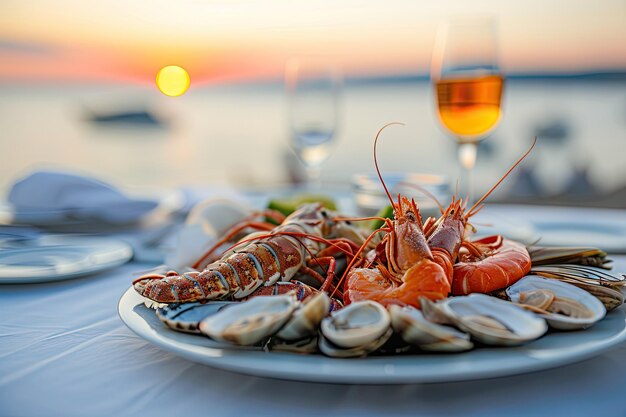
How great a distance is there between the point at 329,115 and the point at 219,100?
11397mm

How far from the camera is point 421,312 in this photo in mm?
620

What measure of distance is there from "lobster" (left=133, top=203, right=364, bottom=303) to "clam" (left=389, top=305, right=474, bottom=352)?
29cm

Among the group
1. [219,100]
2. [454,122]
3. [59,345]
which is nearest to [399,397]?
[59,345]

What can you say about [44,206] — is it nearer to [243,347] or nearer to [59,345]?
[59,345]

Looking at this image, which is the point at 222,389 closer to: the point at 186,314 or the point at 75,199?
the point at 186,314

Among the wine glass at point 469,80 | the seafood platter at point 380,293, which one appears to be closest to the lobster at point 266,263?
the seafood platter at point 380,293

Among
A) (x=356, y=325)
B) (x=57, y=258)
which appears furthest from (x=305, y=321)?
(x=57, y=258)

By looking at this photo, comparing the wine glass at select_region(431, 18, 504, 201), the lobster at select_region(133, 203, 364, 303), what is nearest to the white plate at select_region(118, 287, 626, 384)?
the lobster at select_region(133, 203, 364, 303)

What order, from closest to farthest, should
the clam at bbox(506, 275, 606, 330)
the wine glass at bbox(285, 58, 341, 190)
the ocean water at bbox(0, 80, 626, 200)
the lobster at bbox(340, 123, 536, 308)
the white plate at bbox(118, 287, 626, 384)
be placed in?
the white plate at bbox(118, 287, 626, 384)
the clam at bbox(506, 275, 606, 330)
the lobster at bbox(340, 123, 536, 308)
the wine glass at bbox(285, 58, 341, 190)
the ocean water at bbox(0, 80, 626, 200)

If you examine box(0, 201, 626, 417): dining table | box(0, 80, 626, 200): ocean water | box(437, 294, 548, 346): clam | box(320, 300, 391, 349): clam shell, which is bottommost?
box(0, 80, 626, 200): ocean water

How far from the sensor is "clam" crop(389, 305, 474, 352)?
0.56 m

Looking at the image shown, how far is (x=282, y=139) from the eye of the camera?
7828 millimetres

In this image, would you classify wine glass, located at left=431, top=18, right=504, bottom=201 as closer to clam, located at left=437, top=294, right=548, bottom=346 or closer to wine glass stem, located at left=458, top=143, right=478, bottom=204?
wine glass stem, located at left=458, top=143, right=478, bottom=204

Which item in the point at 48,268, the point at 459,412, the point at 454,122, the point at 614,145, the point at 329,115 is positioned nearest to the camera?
the point at 459,412
